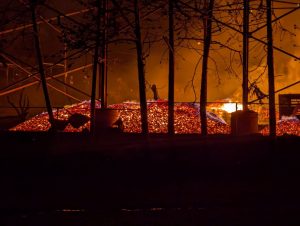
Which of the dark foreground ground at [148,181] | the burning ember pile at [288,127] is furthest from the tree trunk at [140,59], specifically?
the burning ember pile at [288,127]

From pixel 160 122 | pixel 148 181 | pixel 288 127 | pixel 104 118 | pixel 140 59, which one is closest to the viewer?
pixel 148 181

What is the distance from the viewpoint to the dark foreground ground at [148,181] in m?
6.47

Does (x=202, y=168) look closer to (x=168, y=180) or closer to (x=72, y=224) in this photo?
(x=168, y=180)

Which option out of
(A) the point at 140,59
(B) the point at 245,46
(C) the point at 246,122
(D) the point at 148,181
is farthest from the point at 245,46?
(D) the point at 148,181

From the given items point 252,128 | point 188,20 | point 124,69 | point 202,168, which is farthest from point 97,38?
point 124,69

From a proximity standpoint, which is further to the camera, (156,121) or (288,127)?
(288,127)

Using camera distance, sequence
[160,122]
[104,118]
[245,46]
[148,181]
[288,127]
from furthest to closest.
→ [288,127] → [160,122] → [104,118] → [245,46] → [148,181]

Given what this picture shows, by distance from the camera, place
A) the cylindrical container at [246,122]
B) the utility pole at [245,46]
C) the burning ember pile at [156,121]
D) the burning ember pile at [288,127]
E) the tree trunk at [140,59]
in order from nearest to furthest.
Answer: the tree trunk at [140,59]
the utility pole at [245,46]
the cylindrical container at [246,122]
the burning ember pile at [156,121]
the burning ember pile at [288,127]

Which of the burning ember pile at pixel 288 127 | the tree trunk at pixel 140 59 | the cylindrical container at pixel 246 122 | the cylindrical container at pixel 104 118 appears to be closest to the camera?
the tree trunk at pixel 140 59

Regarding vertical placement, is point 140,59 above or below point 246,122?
above

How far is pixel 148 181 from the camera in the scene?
29.1 ft

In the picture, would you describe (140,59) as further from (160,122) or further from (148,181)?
(160,122)

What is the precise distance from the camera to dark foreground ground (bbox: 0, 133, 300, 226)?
647 cm

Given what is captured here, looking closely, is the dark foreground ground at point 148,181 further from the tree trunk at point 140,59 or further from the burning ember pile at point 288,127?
the burning ember pile at point 288,127
